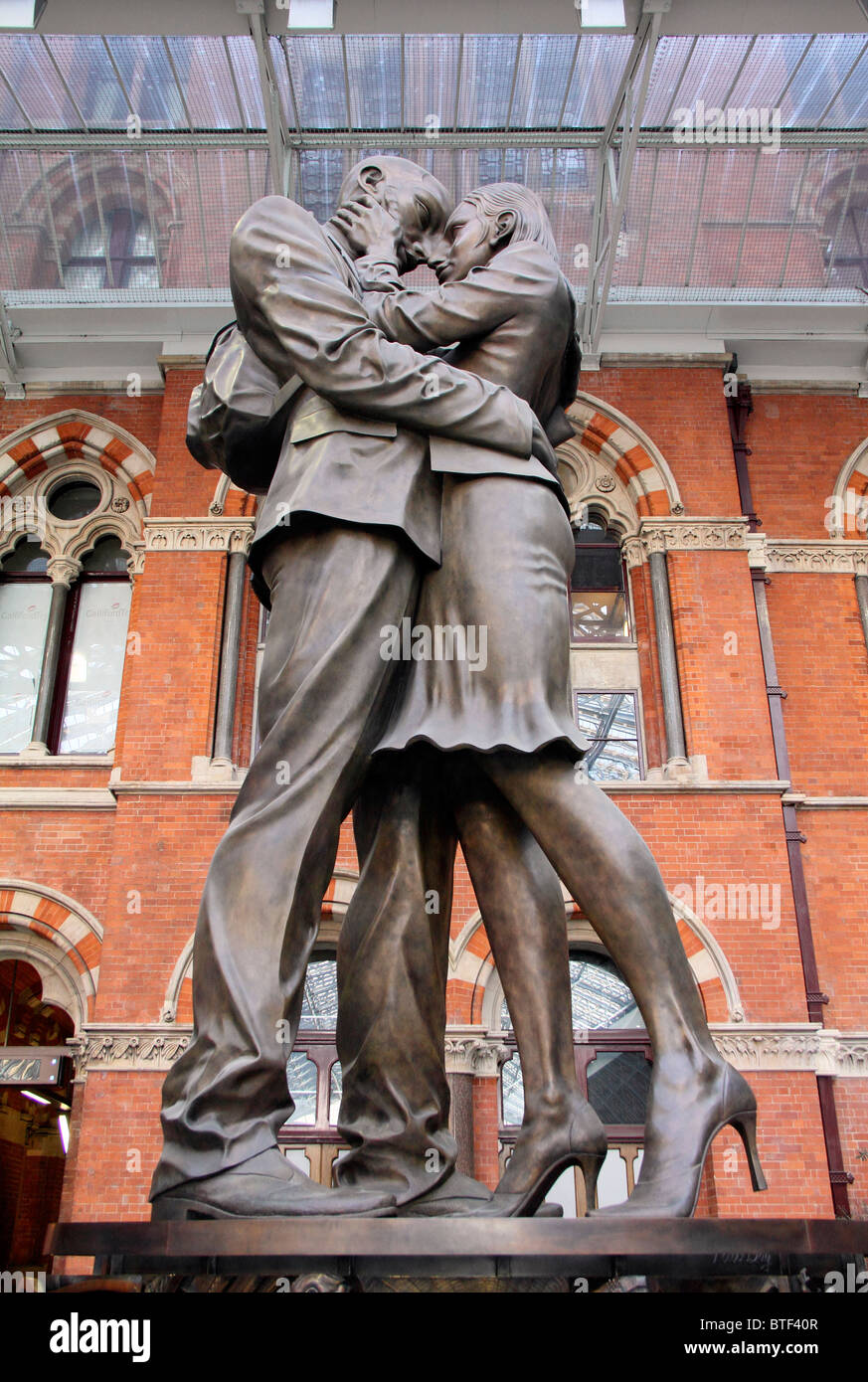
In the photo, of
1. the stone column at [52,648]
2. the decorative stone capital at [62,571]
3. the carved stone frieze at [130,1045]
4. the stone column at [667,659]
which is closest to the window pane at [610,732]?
the stone column at [667,659]

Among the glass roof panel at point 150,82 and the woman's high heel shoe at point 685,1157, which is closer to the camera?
the woman's high heel shoe at point 685,1157

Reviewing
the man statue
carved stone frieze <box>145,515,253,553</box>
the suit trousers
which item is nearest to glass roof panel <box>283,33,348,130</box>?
carved stone frieze <box>145,515,253,553</box>

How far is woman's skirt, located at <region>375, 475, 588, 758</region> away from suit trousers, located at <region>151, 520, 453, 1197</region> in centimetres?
7

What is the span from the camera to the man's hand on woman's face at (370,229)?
2.84 meters

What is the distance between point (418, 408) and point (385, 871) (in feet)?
3.06

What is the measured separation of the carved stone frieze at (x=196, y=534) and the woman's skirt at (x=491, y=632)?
8.78 m

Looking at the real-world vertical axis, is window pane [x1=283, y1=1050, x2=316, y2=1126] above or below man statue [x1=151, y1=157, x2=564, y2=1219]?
above

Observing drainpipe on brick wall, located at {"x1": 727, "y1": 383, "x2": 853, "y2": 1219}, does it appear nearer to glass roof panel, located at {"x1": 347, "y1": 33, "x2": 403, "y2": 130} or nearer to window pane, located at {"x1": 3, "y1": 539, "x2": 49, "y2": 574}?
glass roof panel, located at {"x1": 347, "y1": 33, "x2": 403, "y2": 130}

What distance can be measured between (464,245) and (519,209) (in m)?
0.15

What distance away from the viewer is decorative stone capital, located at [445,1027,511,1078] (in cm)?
923

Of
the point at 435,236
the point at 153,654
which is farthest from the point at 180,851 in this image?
the point at 435,236

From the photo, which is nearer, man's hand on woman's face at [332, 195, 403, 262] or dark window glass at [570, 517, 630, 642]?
man's hand on woman's face at [332, 195, 403, 262]

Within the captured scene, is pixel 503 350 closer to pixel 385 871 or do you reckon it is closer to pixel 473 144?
pixel 385 871

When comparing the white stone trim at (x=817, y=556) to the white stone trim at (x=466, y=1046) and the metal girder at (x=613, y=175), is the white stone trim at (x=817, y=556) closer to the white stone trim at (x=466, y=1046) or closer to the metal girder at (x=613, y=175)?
the metal girder at (x=613, y=175)
